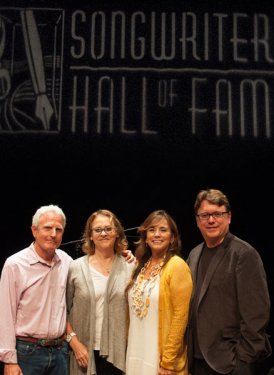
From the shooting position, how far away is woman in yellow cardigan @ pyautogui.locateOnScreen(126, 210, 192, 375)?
8.16 feet

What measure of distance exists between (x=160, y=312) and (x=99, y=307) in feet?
1.08

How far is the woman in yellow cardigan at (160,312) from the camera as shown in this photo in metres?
2.49

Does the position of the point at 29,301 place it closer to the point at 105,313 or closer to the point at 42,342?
the point at 42,342

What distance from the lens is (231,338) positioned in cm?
248

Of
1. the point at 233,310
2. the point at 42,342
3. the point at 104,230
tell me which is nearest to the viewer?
the point at 233,310

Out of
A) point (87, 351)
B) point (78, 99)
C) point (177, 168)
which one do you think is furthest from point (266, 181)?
point (87, 351)

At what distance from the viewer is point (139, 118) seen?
4.13m

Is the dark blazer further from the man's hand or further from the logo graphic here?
the logo graphic

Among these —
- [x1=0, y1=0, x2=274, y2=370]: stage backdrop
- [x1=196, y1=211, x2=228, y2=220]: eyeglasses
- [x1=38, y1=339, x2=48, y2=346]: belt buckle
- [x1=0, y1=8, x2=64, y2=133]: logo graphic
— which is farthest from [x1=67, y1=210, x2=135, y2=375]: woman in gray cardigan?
[x1=0, y1=8, x2=64, y2=133]: logo graphic

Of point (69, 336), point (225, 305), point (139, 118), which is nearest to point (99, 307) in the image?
point (69, 336)

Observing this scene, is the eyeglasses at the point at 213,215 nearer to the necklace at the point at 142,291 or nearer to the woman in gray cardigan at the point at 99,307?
the necklace at the point at 142,291

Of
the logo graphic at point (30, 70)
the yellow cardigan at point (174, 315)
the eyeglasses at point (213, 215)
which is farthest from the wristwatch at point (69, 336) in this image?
the logo graphic at point (30, 70)

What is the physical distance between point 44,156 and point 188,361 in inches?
84.7

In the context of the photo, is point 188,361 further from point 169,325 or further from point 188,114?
point 188,114
